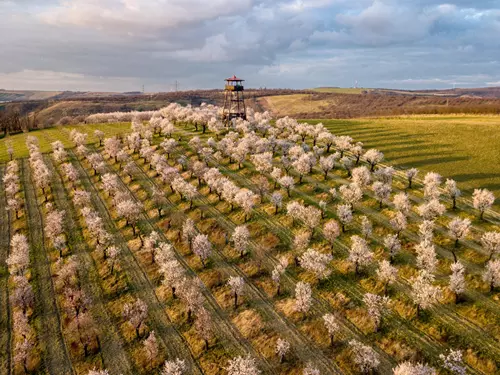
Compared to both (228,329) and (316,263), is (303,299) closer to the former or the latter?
(316,263)

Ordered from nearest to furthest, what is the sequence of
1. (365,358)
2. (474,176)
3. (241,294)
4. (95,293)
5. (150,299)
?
1. (365,358)
2. (241,294)
3. (150,299)
4. (95,293)
5. (474,176)

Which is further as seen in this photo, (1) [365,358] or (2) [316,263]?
(2) [316,263]

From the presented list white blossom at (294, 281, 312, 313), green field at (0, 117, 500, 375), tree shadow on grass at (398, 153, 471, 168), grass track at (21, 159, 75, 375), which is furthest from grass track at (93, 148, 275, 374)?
tree shadow on grass at (398, 153, 471, 168)

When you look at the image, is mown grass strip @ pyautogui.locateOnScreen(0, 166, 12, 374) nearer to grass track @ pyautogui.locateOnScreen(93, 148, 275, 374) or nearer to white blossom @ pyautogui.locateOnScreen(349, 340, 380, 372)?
grass track @ pyautogui.locateOnScreen(93, 148, 275, 374)

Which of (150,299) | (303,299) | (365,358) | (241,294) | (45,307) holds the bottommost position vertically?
(45,307)

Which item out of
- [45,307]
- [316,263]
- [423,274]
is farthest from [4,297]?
[423,274]

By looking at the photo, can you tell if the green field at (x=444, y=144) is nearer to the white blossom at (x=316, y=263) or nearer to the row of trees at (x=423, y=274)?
the row of trees at (x=423, y=274)

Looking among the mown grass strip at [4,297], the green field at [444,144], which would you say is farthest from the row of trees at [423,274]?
the mown grass strip at [4,297]
